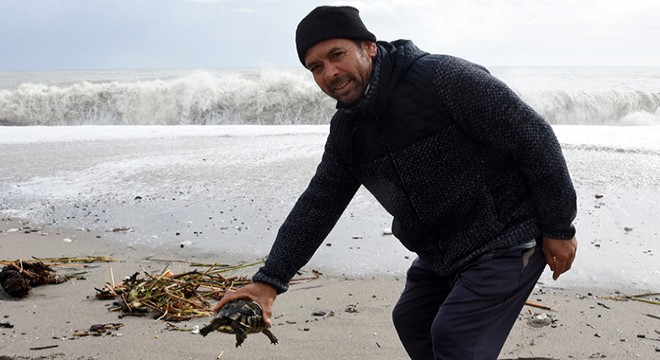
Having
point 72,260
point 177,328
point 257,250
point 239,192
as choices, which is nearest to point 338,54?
point 177,328

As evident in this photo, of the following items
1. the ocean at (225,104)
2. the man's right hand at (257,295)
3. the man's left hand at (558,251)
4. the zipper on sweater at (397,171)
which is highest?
the zipper on sweater at (397,171)

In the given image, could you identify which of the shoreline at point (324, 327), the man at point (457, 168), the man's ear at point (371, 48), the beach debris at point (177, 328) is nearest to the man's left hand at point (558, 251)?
the man at point (457, 168)

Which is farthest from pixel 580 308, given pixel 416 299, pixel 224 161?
pixel 224 161

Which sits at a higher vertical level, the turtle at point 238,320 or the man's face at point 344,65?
the man's face at point 344,65

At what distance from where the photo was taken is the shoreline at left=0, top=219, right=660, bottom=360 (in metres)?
3.86

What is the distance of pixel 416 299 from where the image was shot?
2.71 meters

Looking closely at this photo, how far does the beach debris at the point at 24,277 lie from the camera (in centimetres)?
475

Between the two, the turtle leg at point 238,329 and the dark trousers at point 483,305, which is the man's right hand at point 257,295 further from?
the dark trousers at point 483,305

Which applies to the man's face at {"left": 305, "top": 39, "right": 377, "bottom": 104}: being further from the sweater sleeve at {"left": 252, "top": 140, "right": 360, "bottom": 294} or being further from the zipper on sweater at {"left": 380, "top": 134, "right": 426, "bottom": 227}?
the sweater sleeve at {"left": 252, "top": 140, "right": 360, "bottom": 294}

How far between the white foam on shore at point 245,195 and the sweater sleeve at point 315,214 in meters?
2.77

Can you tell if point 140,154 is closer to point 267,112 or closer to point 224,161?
point 224,161

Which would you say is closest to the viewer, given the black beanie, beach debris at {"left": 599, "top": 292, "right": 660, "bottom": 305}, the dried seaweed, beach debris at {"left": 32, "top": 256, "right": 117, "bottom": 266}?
the black beanie

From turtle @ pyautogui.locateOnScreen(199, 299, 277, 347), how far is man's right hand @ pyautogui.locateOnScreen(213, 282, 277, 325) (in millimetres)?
21

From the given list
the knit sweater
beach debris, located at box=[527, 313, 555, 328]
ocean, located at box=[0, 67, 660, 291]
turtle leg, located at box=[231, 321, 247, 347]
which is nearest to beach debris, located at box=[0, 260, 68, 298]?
ocean, located at box=[0, 67, 660, 291]
